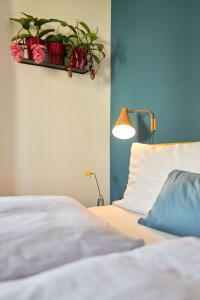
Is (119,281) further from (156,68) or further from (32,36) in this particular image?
(32,36)

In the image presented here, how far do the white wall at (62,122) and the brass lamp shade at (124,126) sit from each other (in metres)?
0.53

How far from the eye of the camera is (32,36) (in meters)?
2.01

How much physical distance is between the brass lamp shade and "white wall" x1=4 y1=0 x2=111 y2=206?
0.53m

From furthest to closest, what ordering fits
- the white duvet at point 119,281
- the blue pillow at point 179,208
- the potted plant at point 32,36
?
the potted plant at point 32,36 → the blue pillow at point 179,208 → the white duvet at point 119,281

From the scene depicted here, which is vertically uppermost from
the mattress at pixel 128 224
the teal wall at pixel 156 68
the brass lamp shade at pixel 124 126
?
the teal wall at pixel 156 68

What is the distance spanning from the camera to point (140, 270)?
0.59 metres

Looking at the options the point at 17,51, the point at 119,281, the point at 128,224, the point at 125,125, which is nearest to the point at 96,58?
the point at 17,51

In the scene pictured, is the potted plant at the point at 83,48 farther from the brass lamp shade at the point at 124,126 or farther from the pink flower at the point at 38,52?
the brass lamp shade at the point at 124,126

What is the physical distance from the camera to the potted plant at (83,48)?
2.16m

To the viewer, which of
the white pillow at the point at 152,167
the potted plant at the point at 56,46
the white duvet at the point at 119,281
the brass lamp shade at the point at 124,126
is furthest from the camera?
the potted plant at the point at 56,46

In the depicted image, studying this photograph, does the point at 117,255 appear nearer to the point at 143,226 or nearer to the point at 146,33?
the point at 143,226

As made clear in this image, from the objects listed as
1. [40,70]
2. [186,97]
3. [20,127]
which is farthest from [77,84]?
[186,97]

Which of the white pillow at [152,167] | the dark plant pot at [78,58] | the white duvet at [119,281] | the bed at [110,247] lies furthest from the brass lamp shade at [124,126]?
the white duvet at [119,281]

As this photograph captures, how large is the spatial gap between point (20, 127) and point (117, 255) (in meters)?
1.64
